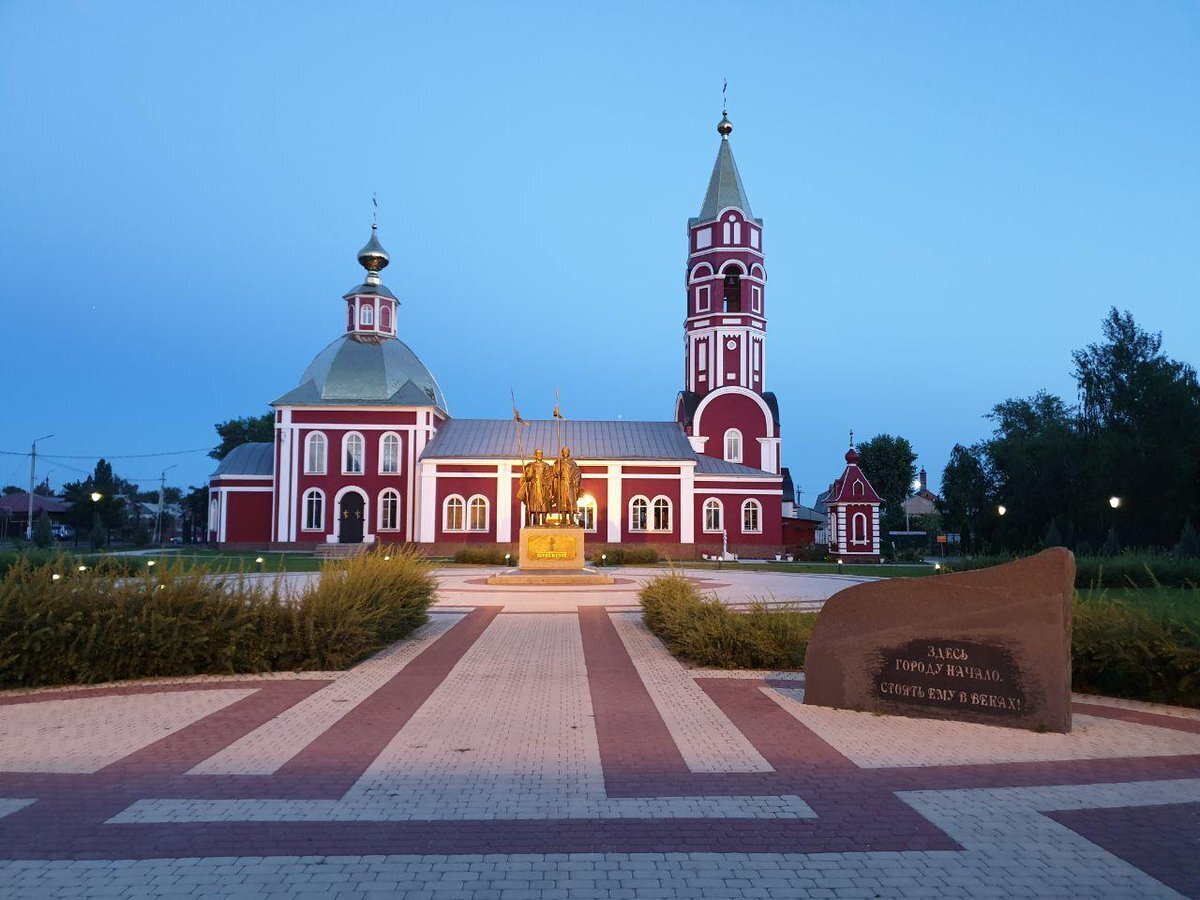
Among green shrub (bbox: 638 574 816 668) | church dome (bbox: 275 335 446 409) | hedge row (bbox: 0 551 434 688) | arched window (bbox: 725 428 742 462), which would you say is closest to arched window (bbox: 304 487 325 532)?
church dome (bbox: 275 335 446 409)

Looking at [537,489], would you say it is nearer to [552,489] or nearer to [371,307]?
[552,489]

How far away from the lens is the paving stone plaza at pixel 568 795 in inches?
186

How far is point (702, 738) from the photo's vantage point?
792 centimetres

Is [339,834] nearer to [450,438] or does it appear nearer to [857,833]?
[857,833]

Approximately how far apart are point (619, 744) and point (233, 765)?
3238 millimetres

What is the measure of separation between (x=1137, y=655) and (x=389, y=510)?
143 feet

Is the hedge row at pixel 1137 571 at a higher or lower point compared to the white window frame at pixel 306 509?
lower

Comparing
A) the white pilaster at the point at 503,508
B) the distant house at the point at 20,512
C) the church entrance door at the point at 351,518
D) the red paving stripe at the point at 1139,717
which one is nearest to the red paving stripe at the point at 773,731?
the red paving stripe at the point at 1139,717

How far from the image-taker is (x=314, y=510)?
48.9m

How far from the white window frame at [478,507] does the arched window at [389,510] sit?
4264 mm

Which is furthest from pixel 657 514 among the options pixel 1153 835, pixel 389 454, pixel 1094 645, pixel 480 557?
pixel 1153 835

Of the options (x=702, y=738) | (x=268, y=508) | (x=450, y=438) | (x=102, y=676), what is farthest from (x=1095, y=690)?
(x=268, y=508)

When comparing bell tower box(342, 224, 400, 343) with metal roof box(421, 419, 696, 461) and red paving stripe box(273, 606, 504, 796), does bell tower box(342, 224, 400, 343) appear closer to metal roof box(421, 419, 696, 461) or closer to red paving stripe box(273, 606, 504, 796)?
metal roof box(421, 419, 696, 461)

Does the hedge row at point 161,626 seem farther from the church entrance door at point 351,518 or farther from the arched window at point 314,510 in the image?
the arched window at point 314,510
